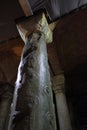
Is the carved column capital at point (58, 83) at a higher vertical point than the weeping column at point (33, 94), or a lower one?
higher

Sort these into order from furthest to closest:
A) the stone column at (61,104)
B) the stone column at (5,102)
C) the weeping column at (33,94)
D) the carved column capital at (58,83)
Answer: the carved column capital at (58,83) → the stone column at (5,102) → the stone column at (61,104) → the weeping column at (33,94)

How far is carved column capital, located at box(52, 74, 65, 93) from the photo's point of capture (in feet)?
14.2

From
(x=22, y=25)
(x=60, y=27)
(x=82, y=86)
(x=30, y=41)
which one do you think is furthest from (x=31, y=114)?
(x=82, y=86)

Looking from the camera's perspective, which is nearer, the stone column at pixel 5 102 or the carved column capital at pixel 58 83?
the stone column at pixel 5 102

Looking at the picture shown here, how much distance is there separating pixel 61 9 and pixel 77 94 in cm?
344

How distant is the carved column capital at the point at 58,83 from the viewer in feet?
14.2

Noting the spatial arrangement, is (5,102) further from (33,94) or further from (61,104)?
(33,94)

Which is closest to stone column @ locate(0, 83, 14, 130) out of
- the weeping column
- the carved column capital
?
the carved column capital

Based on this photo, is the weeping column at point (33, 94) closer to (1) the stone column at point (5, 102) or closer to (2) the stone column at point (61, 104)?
(2) the stone column at point (61, 104)

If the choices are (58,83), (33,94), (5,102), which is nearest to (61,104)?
(58,83)

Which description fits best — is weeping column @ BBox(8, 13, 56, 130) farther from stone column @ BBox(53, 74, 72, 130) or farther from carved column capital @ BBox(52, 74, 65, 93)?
carved column capital @ BBox(52, 74, 65, 93)

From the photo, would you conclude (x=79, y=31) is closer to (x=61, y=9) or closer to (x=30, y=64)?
(x=61, y=9)

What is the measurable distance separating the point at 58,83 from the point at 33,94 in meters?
3.07

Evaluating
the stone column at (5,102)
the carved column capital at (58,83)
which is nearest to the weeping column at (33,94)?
the carved column capital at (58,83)
